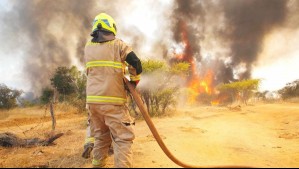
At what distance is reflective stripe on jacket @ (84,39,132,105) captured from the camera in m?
3.99

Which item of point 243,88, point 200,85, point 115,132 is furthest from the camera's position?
point 200,85

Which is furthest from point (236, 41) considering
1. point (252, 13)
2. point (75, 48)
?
point (75, 48)

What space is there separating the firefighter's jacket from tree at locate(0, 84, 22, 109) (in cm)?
2388

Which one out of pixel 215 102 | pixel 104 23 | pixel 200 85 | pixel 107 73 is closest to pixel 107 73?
pixel 107 73

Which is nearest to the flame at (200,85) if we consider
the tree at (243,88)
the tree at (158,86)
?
the tree at (243,88)

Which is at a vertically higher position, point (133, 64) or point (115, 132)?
point (133, 64)

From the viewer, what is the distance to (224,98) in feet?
118

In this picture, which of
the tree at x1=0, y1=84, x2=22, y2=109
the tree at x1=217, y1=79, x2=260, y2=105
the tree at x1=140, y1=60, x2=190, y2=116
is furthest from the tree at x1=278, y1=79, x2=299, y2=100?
the tree at x1=0, y1=84, x2=22, y2=109

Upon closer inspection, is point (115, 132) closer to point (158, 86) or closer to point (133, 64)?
point (133, 64)

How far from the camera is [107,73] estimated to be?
159 inches

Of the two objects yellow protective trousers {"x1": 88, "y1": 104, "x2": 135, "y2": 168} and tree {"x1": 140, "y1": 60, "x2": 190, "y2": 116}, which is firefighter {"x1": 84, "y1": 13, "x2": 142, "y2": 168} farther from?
tree {"x1": 140, "y1": 60, "x2": 190, "y2": 116}

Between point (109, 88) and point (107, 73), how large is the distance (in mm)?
224

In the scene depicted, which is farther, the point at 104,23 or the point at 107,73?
the point at 104,23

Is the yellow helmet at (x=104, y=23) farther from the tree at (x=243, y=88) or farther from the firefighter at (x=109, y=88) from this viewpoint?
the tree at (x=243, y=88)
